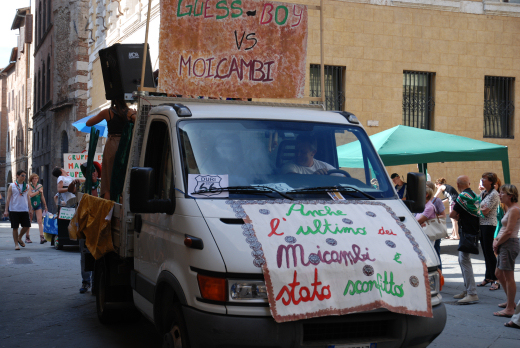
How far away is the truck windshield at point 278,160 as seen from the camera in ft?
14.9

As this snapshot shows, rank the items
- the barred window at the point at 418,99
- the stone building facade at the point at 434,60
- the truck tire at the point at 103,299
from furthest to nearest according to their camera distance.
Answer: the barred window at the point at 418,99, the stone building facade at the point at 434,60, the truck tire at the point at 103,299

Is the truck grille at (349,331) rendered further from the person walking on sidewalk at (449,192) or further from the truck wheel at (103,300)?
the person walking on sidewalk at (449,192)

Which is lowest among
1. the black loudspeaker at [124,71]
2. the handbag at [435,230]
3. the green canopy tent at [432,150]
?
the handbag at [435,230]

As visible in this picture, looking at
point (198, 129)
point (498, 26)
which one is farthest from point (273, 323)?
point (498, 26)

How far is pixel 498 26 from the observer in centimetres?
2056

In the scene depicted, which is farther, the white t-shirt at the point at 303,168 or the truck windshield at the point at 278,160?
the white t-shirt at the point at 303,168

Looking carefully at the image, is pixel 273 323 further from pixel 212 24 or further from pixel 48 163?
pixel 48 163

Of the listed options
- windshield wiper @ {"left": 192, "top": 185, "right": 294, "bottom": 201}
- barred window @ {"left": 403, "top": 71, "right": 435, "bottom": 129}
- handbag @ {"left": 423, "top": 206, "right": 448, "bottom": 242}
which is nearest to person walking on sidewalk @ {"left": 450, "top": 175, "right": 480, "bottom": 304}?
handbag @ {"left": 423, "top": 206, "right": 448, "bottom": 242}

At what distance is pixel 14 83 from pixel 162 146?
6194 cm

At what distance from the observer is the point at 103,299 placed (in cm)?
665

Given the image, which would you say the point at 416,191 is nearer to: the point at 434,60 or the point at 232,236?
the point at 232,236

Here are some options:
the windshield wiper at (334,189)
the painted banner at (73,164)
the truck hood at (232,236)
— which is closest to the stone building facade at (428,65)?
the painted banner at (73,164)

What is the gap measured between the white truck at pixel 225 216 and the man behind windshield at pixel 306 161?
5 cm

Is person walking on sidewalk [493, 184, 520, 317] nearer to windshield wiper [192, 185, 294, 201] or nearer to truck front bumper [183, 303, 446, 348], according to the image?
truck front bumper [183, 303, 446, 348]
